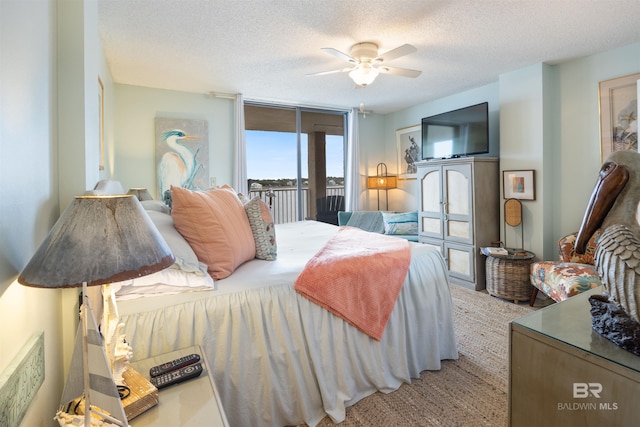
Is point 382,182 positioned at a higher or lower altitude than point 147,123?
lower

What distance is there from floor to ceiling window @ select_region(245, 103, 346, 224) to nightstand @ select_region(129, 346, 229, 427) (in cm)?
399

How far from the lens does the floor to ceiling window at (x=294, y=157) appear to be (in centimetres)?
490

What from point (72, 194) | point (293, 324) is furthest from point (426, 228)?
point (72, 194)

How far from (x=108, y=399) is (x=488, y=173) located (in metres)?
4.01

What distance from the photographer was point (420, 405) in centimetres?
177

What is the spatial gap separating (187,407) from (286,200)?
14.7 feet

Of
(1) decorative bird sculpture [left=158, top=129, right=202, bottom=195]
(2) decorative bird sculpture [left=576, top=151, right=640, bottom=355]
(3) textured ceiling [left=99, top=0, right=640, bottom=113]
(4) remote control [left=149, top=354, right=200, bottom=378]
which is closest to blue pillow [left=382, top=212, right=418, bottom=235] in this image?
(3) textured ceiling [left=99, top=0, right=640, bottom=113]

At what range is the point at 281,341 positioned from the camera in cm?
156

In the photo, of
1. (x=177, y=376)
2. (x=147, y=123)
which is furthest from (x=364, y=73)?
(x=147, y=123)

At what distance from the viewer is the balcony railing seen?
5.22m

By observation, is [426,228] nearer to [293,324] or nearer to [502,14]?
[502,14]

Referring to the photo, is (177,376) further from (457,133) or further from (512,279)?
(457,133)

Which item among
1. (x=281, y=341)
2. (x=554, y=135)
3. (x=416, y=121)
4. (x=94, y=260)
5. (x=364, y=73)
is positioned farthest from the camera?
(x=416, y=121)

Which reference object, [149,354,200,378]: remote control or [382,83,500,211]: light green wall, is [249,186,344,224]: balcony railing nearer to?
[382,83,500,211]: light green wall
